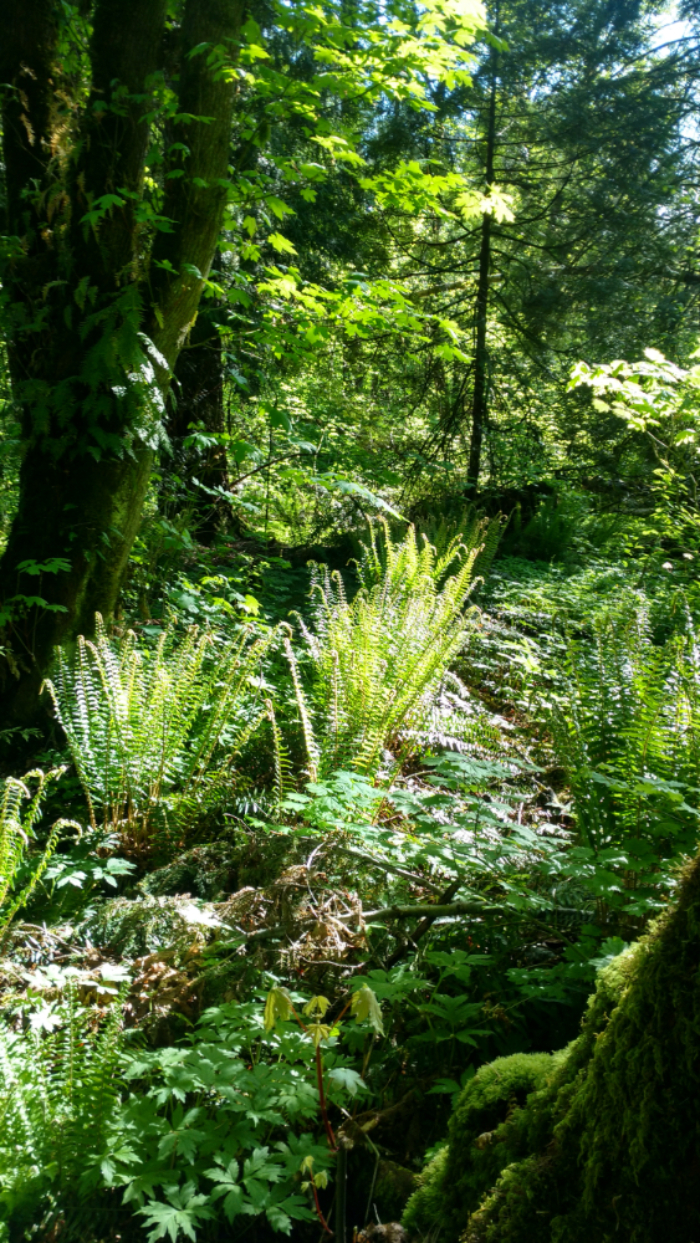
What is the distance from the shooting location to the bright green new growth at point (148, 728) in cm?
273

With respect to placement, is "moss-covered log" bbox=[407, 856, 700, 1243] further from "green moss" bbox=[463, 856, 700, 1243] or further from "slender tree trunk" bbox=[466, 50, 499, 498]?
"slender tree trunk" bbox=[466, 50, 499, 498]

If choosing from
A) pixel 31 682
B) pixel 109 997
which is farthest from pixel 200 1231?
pixel 31 682

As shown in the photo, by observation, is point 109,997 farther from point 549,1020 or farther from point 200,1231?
point 549,1020

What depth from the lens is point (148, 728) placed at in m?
2.74

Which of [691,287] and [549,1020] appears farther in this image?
[691,287]

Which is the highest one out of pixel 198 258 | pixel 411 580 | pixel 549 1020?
pixel 198 258

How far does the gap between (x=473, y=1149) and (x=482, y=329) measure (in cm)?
814

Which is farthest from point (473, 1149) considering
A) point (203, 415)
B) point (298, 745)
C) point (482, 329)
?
point (482, 329)

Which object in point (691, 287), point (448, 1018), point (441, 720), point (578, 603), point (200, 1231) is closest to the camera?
point (200, 1231)

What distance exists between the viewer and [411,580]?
454cm

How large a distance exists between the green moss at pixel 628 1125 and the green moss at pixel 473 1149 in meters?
0.07

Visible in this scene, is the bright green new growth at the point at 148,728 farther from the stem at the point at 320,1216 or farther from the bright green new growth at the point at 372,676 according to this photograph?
the stem at the point at 320,1216

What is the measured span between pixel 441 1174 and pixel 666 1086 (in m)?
0.54

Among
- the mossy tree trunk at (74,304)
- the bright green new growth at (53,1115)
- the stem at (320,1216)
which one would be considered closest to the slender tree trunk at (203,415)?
the mossy tree trunk at (74,304)
